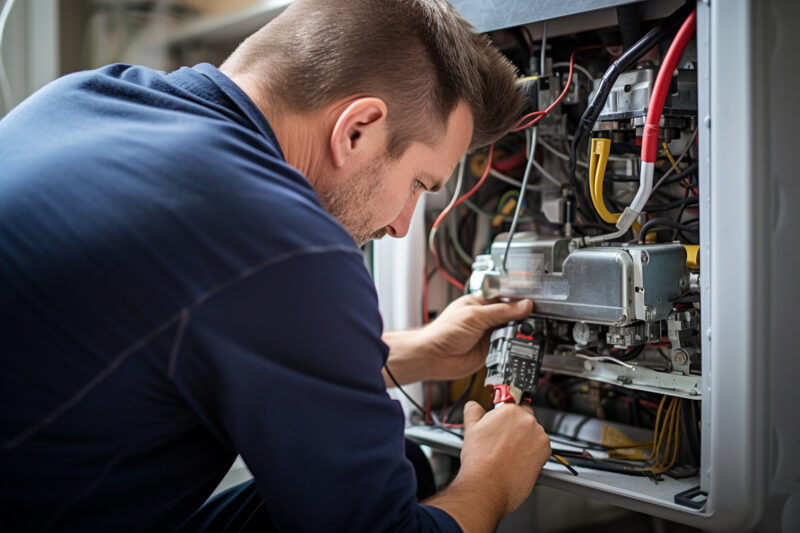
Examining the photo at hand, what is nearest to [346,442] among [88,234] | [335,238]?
[335,238]

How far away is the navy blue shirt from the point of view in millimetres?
637

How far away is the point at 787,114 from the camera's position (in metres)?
0.88

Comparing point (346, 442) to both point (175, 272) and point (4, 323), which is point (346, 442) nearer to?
point (175, 272)

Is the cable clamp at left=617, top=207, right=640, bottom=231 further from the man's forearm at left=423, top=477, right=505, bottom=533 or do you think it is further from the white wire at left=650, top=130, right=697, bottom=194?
the man's forearm at left=423, top=477, right=505, bottom=533

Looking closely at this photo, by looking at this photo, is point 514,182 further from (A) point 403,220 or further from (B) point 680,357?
(B) point 680,357

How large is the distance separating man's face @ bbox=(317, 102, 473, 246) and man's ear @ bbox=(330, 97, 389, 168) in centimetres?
3

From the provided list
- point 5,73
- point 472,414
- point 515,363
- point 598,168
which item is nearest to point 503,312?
point 515,363

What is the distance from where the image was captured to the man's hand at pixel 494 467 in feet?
2.90

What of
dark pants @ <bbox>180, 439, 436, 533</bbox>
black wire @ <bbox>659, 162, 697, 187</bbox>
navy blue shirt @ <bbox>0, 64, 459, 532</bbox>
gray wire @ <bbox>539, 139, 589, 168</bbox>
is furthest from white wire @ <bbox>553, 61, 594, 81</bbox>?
dark pants @ <bbox>180, 439, 436, 533</bbox>

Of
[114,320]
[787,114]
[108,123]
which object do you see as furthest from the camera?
[787,114]

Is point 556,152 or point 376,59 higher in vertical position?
point 376,59

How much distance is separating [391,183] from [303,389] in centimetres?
43

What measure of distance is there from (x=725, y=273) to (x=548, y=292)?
346mm

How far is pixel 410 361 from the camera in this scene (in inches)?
54.3
